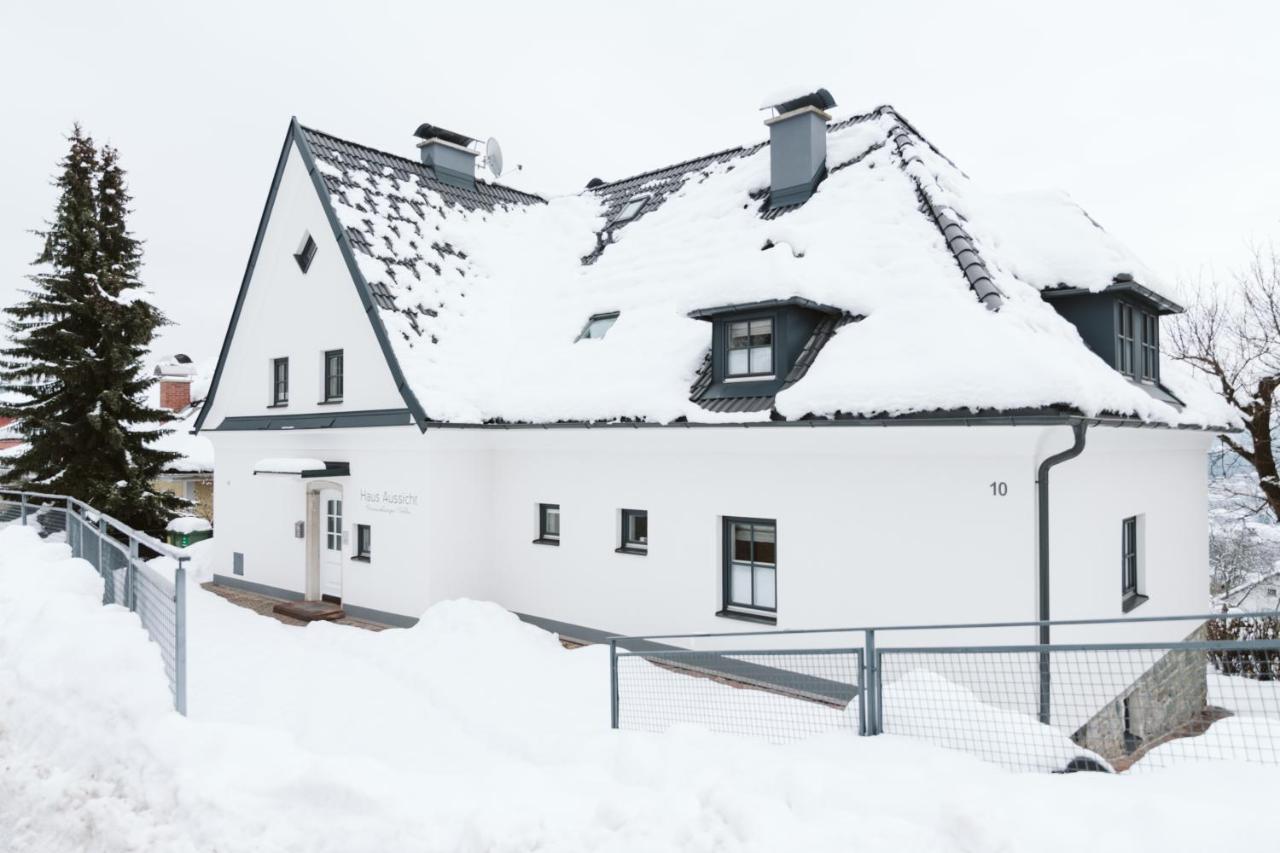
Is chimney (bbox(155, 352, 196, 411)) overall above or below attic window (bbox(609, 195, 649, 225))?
below

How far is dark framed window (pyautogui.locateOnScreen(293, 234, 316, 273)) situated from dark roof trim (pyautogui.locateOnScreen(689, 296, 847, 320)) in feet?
30.0

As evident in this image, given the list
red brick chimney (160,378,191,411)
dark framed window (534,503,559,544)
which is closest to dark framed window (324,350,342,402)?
dark framed window (534,503,559,544)

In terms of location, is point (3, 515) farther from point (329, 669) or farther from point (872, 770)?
point (872, 770)

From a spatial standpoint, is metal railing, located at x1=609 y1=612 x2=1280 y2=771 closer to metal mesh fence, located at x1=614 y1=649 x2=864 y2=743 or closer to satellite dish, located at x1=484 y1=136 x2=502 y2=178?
metal mesh fence, located at x1=614 y1=649 x2=864 y2=743

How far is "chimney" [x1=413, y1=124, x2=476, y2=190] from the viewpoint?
18.7 metres

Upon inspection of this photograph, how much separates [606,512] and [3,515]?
51.3ft

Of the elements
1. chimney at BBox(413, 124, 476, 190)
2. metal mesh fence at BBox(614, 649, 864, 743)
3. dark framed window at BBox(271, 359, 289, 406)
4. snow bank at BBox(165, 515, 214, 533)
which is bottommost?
metal mesh fence at BBox(614, 649, 864, 743)

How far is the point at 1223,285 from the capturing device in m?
25.1

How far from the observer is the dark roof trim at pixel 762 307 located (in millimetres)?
10141

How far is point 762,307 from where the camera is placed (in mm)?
10367

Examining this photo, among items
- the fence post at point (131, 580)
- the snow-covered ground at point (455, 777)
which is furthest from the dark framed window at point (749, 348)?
the fence post at point (131, 580)

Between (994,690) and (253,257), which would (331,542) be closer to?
(253,257)

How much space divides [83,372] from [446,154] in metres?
12.6

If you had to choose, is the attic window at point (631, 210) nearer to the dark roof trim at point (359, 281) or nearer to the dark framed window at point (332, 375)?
the dark roof trim at point (359, 281)
